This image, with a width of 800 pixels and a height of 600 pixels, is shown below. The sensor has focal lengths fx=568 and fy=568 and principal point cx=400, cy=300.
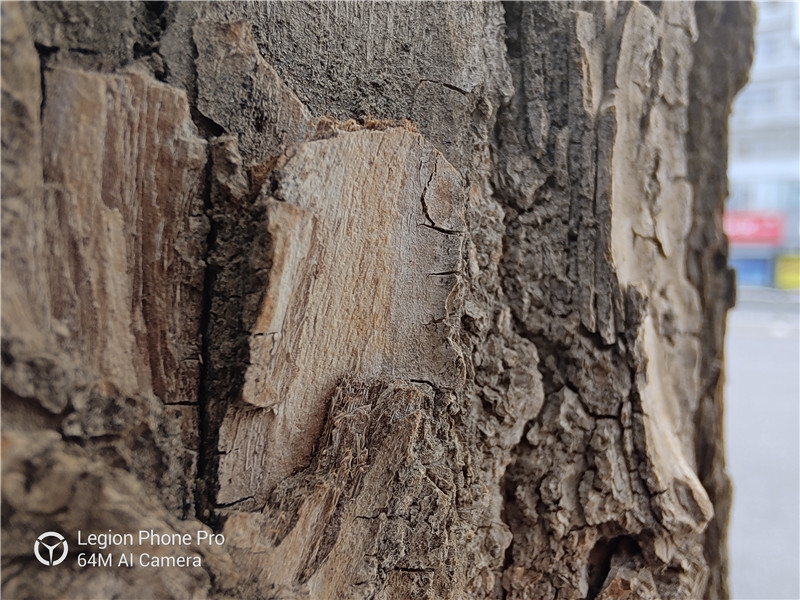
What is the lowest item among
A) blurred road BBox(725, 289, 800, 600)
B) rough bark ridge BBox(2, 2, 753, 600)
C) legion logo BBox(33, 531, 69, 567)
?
blurred road BBox(725, 289, 800, 600)

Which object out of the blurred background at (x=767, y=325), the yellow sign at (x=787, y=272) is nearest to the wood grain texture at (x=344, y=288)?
the blurred background at (x=767, y=325)

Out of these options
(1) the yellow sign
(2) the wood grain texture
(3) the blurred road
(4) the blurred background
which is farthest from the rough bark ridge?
(1) the yellow sign

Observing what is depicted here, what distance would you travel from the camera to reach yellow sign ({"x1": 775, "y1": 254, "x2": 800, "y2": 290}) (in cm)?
315

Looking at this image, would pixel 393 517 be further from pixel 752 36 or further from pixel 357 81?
pixel 752 36

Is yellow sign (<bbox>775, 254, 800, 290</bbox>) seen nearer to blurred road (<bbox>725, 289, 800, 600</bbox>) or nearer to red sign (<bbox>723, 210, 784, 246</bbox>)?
red sign (<bbox>723, 210, 784, 246</bbox>)

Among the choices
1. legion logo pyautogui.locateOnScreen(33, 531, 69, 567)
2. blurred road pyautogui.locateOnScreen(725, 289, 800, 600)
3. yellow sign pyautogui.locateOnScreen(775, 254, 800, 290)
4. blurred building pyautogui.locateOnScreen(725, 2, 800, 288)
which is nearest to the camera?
legion logo pyautogui.locateOnScreen(33, 531, 69, 567)

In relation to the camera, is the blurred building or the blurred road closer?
the blurred road

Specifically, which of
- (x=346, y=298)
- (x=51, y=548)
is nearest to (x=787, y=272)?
(x=346, y=298)

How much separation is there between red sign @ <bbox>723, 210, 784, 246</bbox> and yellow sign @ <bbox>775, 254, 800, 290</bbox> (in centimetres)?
16

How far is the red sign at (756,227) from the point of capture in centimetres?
336

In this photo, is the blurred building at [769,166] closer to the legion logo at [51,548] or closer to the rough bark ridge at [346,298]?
the rough bark ridge at [346,298]

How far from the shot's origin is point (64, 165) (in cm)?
35

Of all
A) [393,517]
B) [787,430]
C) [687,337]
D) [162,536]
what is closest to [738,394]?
[787,430]

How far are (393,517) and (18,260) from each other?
31cm
